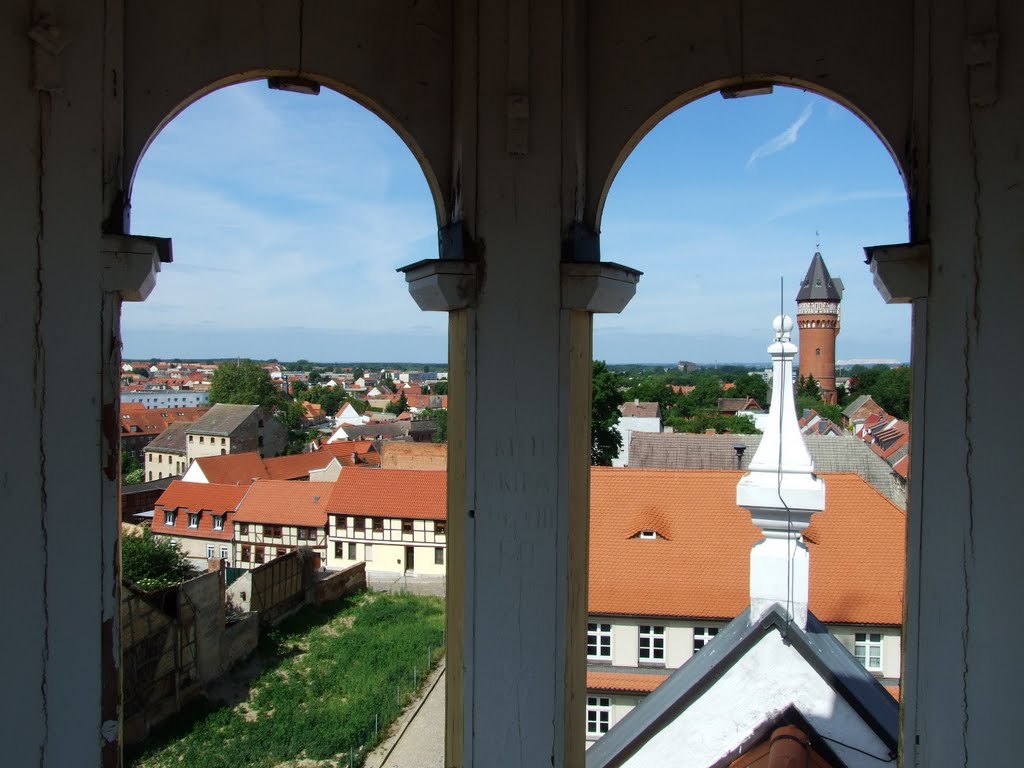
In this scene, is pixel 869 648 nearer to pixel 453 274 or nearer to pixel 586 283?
pixel 586 283

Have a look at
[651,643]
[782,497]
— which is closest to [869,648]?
[651,643]

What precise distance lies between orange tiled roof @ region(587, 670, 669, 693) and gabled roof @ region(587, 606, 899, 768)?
7.67 meters

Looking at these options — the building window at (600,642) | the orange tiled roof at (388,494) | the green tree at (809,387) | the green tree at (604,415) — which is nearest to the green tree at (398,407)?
the green tree at (809,387)

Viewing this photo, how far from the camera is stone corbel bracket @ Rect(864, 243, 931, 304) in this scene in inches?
80.4

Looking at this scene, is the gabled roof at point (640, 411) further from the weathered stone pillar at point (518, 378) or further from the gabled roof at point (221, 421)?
the weathered stone pillar at point (518, 378)

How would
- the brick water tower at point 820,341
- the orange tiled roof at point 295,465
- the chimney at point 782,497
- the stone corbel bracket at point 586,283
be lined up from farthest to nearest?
1. the brick water tower at point 820,341
2. the orange tiled roof at point 295,465
3. the chimney at point 782,497
4. the stone corbel bracket at point 586,283

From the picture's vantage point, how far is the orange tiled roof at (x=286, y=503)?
27.9 meters

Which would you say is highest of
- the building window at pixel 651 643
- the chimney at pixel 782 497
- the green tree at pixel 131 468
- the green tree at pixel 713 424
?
the chimney at pixel 782 497

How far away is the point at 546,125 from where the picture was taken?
85.9 inches

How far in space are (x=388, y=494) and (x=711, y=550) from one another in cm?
1551

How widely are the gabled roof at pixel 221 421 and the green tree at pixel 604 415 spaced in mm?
21143

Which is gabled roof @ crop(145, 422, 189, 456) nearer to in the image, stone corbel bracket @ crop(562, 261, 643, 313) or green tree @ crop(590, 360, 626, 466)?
green tree @ crop(590, 360, 626, 466)

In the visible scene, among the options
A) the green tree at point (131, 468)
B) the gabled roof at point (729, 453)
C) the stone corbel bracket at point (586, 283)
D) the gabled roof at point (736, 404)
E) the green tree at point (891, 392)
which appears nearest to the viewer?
the stone corbel bracket at point (586, 283)

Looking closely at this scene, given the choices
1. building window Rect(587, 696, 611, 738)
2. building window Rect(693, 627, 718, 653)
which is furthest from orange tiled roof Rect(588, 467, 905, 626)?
building window Rect(587, 696, 611, 738)
